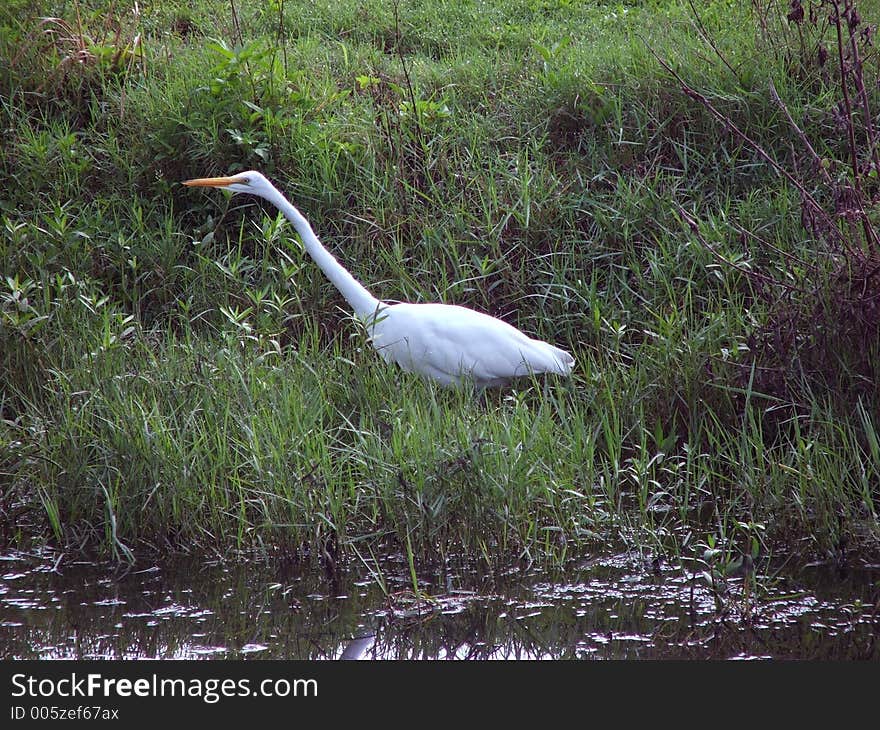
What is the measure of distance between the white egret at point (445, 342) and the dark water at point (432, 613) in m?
1.31

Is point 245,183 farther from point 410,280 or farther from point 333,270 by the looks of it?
point 410,280

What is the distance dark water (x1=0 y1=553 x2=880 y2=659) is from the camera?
2984mm

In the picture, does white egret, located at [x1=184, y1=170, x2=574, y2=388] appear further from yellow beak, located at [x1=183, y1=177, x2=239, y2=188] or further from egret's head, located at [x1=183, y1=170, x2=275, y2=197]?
yellow beak, located at [x1=183, y1=177, x2=239, y2=188]

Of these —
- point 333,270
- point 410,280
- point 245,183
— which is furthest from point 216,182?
point 410,280

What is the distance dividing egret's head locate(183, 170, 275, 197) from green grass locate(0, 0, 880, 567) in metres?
0.32

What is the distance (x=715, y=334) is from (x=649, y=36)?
2843 millimetres

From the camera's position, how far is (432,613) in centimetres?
318

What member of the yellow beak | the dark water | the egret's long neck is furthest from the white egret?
the dark water

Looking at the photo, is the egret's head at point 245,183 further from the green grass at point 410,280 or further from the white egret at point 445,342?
the green grass at point 410,280

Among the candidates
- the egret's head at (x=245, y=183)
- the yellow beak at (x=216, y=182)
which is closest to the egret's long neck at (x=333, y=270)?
the egret's head at (x=245, y=183)

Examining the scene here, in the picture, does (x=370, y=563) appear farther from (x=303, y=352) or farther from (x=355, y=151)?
(x=355, y=151)

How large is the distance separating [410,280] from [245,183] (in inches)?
37.0

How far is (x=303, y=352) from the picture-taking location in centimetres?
467

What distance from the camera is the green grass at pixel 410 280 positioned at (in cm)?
366
